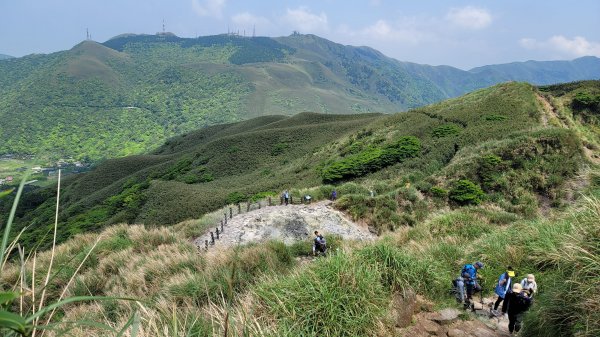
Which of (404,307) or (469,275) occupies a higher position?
(404,307)

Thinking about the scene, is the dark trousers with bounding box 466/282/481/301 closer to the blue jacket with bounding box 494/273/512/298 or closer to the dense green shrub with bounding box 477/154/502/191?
the blue jacket with bounding box 494/273/512/298

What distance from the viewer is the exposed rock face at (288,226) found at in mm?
17281

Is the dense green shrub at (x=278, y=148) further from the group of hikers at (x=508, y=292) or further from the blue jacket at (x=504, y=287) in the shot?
the blue jacket at (x=504, y=287)

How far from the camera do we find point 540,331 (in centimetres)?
438

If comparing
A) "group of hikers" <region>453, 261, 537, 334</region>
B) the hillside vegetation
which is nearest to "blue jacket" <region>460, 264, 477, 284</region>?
"group of hikers" <region>453, 261, 537, 334</region>

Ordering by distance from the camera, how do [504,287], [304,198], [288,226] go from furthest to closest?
1. [304,198]
2. [288,226]
3. [504,287]

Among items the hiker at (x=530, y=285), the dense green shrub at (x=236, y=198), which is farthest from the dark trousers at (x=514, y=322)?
the dense green shrub at (x=236, y=198)

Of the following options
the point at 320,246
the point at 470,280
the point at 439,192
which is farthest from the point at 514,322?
the point at 439,192

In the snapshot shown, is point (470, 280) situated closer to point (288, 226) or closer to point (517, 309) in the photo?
point (517, 309)

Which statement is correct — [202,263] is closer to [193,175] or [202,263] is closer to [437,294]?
[437,294]

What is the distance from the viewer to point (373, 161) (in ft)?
104

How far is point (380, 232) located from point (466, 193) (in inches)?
257

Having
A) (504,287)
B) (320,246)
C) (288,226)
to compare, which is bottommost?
(288,226)

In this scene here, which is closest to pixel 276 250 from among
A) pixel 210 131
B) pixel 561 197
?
pixel 561 197
